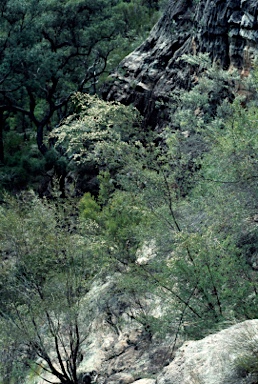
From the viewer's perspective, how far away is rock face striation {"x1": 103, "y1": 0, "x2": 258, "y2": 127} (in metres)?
12.0

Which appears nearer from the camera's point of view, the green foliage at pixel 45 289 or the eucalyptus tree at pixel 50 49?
the green foliage at pixel 45 289

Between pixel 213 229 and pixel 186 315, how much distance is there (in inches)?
46.1

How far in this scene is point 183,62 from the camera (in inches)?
611

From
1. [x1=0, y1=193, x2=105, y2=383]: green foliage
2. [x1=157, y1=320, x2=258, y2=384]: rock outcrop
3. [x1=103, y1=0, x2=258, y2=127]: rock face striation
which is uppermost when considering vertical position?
[x1=103, y1=0, x2=258, y2=127]: rock face striation

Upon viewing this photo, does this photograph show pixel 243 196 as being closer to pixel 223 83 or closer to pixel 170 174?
pixel 170 174

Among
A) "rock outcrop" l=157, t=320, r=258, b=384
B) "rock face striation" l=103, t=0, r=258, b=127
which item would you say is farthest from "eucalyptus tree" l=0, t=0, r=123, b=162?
"rock outcrop" l=157, t=320, r=258, b=384

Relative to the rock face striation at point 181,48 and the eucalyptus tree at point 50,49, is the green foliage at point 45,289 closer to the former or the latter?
the rock face striation at point 181,48

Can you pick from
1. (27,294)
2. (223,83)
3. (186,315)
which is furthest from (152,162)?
(223,83)

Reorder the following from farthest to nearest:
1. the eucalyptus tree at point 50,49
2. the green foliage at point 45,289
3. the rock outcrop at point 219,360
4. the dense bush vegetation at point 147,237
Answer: the eucalyptus tree at point 50,49
the green foliage at point 45,289
the dense bush vegetation at point 147,237
the rock outcrop at point 219,360

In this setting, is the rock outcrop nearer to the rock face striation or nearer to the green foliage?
the green foliage

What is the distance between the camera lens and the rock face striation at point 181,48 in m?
Answer: 12.0

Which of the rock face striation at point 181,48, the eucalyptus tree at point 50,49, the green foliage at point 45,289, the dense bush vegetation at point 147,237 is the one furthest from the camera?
the eucalyptus tree at point 50,49

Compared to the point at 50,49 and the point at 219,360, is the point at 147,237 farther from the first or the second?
the point at 50,49

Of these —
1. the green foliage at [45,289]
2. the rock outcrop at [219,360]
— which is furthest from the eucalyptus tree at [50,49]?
the rock outcrop at [219,360]
